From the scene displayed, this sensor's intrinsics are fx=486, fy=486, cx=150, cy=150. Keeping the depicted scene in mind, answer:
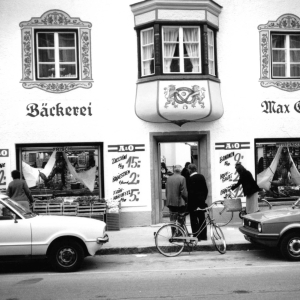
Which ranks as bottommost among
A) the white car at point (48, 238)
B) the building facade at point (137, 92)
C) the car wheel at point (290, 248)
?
the car wheel at point (290, 248)

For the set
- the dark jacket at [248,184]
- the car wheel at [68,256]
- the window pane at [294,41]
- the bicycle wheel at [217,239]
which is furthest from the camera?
the window pane at [294,41]

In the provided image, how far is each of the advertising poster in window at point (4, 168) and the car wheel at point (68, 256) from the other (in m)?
5.09

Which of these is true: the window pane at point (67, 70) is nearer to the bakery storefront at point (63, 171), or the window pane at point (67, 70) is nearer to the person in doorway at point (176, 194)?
the bakery storefront at point (63, 171)

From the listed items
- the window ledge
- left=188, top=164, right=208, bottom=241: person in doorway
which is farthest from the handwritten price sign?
left=188, top=164, right=208, bottom=241: person in doorway

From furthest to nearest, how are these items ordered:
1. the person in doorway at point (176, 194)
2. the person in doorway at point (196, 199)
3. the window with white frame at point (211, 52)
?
1. the window with white frame at point (211, 52)
2. the person in doorway at point (176, 194)
3. the person in doorway at point (196, 199)

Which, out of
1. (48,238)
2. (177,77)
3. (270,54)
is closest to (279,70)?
(270,54)

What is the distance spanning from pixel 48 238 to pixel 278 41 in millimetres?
9337

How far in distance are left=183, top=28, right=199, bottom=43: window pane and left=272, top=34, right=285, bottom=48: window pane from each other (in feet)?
8.07

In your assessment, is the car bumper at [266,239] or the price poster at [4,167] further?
the price poster at [4,167]

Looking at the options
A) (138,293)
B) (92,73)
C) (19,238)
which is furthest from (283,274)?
(92,73)

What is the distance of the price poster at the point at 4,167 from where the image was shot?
A: 44.1 feet

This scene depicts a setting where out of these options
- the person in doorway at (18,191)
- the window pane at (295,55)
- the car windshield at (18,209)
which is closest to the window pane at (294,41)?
the window pane at (295,55)

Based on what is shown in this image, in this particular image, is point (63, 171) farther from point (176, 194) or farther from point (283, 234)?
point (283, 234)

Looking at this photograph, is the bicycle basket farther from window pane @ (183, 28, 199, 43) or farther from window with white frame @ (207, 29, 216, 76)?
window pane @ (183, 28, 199, 43)
